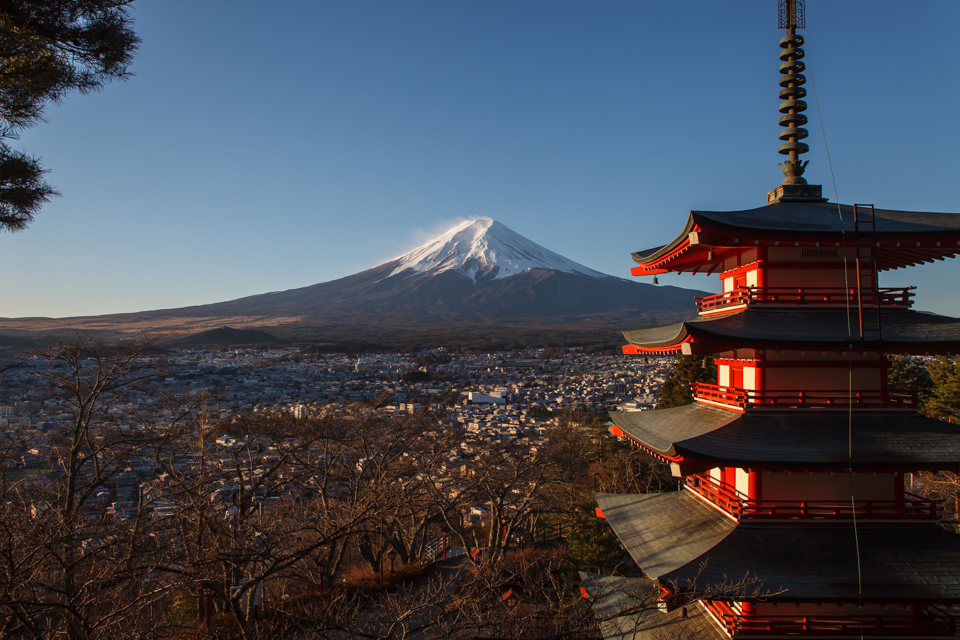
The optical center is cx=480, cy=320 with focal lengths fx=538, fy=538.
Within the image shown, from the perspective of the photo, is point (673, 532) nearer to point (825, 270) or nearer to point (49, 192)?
point (825, 270)

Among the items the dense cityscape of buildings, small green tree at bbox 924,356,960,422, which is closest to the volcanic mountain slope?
the dense cityscape of buildings

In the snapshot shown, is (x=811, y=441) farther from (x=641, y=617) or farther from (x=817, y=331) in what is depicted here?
(x=641, y=617)

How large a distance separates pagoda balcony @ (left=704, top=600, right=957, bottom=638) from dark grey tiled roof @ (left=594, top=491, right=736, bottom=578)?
851 millimetres

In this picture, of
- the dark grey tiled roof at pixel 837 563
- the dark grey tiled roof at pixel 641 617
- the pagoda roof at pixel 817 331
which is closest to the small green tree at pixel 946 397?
the pagoda roof at pixel 817 331

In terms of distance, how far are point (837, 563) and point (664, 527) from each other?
1997 mm

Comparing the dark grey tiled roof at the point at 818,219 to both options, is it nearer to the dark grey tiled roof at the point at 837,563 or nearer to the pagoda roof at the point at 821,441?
the pagoda roof at the point at 821,441

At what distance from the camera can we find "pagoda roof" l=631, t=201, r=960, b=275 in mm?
5992

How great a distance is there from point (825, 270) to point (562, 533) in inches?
612

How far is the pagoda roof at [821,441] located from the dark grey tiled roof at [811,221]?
2.12 m

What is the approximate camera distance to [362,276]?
132750mm

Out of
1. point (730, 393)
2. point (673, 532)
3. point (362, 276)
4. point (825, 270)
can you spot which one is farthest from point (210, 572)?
point (362, 276)

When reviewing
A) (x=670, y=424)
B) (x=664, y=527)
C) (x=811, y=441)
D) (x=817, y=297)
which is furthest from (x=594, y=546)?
(x=817, y=297)

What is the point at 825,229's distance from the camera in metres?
6.21

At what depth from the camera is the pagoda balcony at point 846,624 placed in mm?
5703
